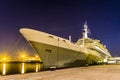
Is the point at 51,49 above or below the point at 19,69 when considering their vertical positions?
above

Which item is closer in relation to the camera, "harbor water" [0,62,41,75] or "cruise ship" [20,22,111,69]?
"cruise ship" [20,22,111,69]

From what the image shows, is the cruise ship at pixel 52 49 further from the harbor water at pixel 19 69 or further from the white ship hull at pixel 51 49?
the harbor water at pixel 19 69

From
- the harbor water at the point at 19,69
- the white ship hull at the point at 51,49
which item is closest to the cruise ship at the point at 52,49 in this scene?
the white ship hull at the point at 51,49

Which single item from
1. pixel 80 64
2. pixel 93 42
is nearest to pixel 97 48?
pixel 93 42

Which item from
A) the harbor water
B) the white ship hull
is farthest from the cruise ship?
the harbor water

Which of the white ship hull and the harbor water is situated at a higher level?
the white ship hull

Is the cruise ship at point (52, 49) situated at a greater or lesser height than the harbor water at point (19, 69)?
greater

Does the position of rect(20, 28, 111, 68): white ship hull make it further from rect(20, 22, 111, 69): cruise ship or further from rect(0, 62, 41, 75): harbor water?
rect(0, 62, 41, 75): harbor water

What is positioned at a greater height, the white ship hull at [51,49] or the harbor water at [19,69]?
the white ship hull at [51,49]

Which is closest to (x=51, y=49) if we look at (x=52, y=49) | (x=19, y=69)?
(x=52, y=49)

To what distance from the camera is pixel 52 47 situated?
80.9 ft

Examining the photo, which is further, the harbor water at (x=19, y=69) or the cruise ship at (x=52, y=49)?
the harbor water at (x=19, y=69)

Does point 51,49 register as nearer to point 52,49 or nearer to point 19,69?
point 52,49

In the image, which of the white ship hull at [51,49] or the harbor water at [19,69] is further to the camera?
the harbor water at [19,69]
